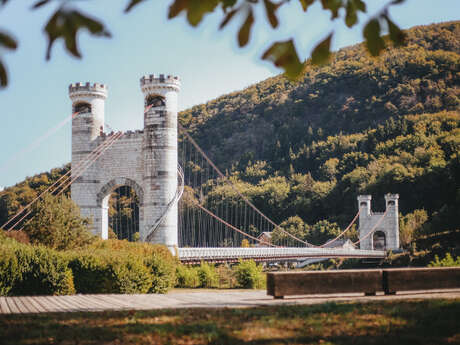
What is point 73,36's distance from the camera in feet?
7.17

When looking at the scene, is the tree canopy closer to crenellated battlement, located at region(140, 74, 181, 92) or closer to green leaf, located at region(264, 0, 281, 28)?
green leaf, located at region(264, 0, 281, 28)

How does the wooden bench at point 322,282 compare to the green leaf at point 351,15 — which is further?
the wooden bench at point 322,282

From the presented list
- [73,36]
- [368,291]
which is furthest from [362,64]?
[73,36]

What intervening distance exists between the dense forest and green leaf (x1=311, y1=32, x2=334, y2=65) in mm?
37298

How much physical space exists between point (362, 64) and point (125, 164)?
76.3 meters

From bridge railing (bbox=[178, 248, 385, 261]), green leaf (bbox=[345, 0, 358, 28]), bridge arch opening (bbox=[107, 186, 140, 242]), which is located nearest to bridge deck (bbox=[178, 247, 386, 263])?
bridge railing (bbox=[178, 248, 385, 261])

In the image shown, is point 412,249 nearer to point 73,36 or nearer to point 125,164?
point 125,164

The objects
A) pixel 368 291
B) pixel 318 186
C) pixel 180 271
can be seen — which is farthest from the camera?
pixel 318 186

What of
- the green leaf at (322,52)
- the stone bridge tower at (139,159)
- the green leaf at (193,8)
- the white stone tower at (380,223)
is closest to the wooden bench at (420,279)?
the green leaf at (322,52)

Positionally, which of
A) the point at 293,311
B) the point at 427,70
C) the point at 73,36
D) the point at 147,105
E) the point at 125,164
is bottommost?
the point at 293,311

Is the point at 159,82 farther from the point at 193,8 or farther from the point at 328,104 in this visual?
the point at 328,104

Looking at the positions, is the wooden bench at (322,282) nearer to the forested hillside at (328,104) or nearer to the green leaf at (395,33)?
the green leaf at (395,33)

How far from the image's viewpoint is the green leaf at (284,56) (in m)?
2.44

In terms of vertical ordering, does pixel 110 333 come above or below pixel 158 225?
below
